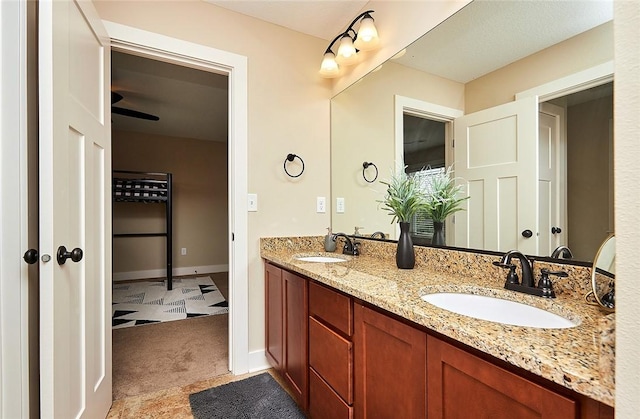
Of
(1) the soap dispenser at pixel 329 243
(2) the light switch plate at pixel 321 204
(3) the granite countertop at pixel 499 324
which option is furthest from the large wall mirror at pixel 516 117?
(2) the light switch plate at pixel 321 204

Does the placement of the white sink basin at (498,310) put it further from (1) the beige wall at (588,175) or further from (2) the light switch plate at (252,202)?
(2) the light switch plate at (252,202)

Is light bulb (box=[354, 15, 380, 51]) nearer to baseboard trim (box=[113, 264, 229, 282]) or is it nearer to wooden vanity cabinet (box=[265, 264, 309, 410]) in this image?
wooden vanity cabinet (box=[265, 264, 309, 410])

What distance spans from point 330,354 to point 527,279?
780 mm

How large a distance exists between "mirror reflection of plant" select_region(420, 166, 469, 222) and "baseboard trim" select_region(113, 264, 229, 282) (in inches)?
185

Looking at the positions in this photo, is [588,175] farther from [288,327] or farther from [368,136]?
[288,327]

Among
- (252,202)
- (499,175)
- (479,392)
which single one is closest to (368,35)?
(499,175)

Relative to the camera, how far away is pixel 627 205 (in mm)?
412

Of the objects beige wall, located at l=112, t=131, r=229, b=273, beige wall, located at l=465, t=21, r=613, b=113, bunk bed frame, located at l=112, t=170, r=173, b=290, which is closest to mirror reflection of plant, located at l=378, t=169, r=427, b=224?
beige wall, located at l=465, t=21, r=613, b=113

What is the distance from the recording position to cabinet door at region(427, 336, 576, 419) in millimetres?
545

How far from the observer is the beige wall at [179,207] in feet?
15.5

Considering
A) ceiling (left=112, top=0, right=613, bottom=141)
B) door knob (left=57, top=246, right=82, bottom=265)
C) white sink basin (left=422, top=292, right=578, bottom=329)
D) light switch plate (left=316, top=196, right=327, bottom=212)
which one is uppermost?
ceiling (left=112, top=0, right=613, bottom=141)

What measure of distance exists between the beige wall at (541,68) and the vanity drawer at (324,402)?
1363mm

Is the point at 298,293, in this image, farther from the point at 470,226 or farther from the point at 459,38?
the point at 459,38

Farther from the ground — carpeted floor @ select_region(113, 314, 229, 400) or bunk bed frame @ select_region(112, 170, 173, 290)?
bunk bed frame @ select_region(112, 170, 173, 290)
